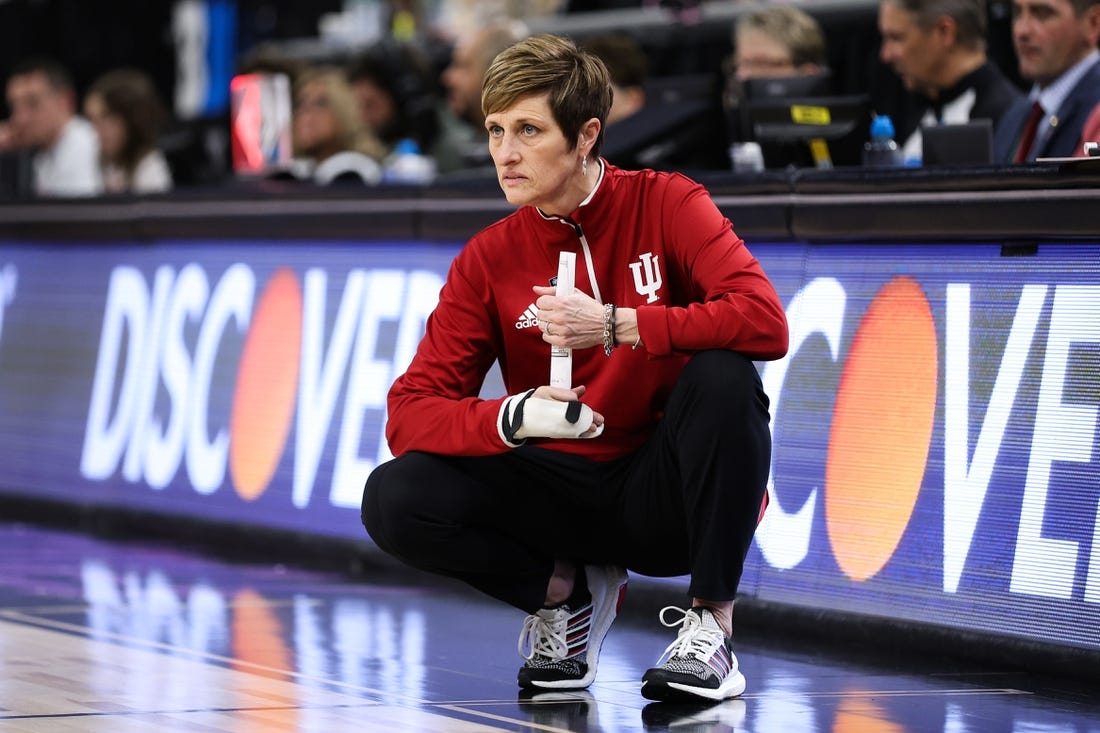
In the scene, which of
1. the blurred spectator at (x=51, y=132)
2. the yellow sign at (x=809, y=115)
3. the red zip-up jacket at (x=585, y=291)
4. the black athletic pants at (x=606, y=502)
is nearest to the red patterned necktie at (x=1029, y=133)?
the yellow sign at (x=809, y=115)

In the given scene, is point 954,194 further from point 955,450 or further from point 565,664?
point 565,664

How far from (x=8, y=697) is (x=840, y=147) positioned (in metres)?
3.36

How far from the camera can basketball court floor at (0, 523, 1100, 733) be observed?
332cm

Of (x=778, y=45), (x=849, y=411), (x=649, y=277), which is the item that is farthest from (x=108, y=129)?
(x=649, y=277)

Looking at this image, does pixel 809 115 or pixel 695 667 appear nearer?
pixel 695 667

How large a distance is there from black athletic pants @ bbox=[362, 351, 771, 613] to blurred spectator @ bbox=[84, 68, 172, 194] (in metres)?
6.03

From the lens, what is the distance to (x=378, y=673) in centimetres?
386

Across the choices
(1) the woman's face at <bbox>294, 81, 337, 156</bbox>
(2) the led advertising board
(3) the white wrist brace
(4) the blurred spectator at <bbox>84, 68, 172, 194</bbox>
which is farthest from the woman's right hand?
(4) the blurred spectator at <bbox>84, 68, 172, 194</bbox>

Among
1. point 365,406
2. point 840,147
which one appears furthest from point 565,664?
point 840,147

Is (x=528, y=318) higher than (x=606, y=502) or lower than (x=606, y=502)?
higher

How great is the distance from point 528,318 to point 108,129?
257 inches

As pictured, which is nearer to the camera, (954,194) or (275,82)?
(954,194)

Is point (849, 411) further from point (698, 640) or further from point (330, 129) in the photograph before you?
point (330, 129)

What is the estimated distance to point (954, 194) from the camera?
4.18 m
